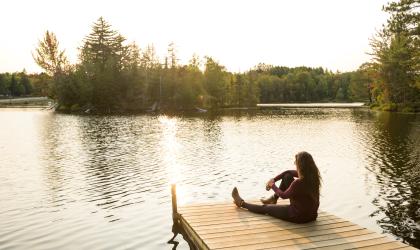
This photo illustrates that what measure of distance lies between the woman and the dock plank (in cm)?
21

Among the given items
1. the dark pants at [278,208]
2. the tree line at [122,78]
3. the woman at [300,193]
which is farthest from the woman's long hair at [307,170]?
the tree line at [122,78]

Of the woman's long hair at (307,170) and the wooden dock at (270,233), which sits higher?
the woman's long hair at (307,170)

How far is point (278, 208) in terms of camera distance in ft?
35.6

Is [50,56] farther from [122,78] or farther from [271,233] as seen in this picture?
[271,233]

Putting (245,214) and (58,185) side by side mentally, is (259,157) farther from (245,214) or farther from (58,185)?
(245,214)

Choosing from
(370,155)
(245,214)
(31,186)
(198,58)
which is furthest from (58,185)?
(198,58)

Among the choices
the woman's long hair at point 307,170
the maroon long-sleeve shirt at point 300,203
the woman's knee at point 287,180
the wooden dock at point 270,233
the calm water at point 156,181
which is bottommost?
the calm water at point 156,181

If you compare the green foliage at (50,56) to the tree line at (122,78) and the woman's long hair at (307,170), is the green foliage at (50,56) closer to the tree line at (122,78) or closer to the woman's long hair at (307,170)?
the tree line at (122,78)

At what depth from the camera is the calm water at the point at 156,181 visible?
41.7ft

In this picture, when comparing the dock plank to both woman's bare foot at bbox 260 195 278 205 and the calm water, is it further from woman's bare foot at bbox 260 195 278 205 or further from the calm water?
the calm water

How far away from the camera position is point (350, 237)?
31.3 ft

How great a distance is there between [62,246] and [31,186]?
28.3 ft

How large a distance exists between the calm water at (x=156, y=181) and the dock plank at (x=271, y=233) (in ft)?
4.65

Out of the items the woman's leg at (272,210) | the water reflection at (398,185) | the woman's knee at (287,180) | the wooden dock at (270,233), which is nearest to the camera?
the wooden dock at (270,233)
